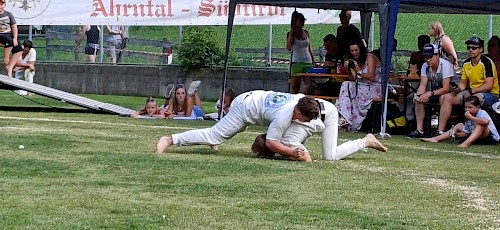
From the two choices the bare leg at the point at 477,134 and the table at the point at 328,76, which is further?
the table at the point at 328,76

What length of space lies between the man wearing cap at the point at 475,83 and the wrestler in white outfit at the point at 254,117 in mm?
4988

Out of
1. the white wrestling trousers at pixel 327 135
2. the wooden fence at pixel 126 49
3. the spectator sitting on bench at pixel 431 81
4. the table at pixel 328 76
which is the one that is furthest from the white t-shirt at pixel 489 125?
the wooden fence at pixel 126 49

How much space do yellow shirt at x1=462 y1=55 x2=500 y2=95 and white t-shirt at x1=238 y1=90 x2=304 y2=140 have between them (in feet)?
17.1

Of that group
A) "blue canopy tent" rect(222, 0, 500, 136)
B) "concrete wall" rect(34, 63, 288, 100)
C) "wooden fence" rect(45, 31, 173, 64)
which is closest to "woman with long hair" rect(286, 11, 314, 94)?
"blue canopy tent" rect(222, 0, 500, 136)

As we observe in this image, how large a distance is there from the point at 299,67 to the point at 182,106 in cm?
219

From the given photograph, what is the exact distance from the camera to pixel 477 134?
1520cm

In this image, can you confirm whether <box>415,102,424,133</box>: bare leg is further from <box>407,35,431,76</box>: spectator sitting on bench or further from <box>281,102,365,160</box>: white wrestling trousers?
<box>281,102,365,160</box>: white wrestling trousers

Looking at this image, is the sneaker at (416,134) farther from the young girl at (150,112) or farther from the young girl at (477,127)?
the young girl at (150,112)

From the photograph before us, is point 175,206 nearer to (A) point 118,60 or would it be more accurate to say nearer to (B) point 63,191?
(B) point 63,191

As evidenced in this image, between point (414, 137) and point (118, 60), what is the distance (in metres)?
12.7

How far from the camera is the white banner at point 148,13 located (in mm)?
26047

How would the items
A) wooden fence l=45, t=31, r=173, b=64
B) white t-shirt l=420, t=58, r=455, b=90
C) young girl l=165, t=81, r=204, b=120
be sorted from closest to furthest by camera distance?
white t-shirt l=420, t=58, r=455, b=90, young girl l=165, t=81, r=204, b=120, wooden fence l=45, t=31, r=173, b=64

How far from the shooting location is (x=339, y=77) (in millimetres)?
18469

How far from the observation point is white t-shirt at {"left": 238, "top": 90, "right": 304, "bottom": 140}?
11359 millimetres
